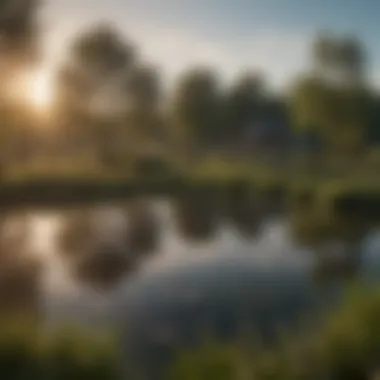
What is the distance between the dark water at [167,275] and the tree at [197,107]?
0.43 feet

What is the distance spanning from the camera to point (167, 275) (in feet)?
3.68

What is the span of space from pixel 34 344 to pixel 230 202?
0.40 metres

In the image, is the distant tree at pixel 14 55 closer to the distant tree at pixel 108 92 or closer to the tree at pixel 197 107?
the distant tree at pixel 108 92

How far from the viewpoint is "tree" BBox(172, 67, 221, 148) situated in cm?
116

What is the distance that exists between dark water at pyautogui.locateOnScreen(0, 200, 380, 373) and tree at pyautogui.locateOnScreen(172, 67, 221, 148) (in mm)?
130

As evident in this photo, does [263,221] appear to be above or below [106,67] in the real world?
below

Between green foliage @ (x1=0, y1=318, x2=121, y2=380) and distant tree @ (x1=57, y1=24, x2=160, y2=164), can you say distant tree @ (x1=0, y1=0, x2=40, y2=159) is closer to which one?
distant tree @ (x1=57, y1=24, x2=160, y2=164)

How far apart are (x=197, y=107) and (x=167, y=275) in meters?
0.29

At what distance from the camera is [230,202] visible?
1.17 meters

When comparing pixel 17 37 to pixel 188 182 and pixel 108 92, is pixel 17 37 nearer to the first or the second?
pixel 108 92

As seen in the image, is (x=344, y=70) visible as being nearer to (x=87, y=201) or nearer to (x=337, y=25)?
(x=337, y=25)

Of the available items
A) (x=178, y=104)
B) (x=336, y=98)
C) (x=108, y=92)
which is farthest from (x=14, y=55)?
(x=336, y=98)

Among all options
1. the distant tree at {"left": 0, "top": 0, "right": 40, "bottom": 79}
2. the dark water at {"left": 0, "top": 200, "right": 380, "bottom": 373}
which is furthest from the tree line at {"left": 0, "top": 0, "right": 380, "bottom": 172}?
the dark water at {"left": 0, "top": 200, "right": 380, "bottom": 373}

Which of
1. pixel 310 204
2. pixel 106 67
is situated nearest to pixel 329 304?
pixel 310 204
